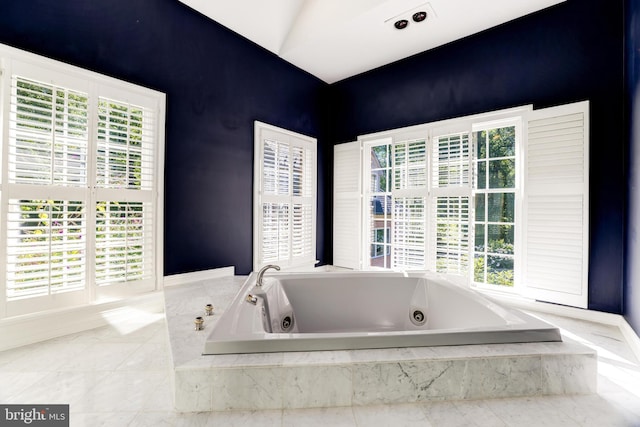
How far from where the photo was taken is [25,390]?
1.35 meters

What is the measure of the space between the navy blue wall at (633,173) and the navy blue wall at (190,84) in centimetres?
300

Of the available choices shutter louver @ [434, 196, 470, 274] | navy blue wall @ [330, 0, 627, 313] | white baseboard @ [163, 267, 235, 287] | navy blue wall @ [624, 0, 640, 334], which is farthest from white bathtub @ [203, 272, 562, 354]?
navy blue wall @ [330, 0, 627, 313]

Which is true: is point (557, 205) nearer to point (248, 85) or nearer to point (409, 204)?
point (409, 204)

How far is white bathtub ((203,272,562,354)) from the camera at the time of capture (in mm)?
1249

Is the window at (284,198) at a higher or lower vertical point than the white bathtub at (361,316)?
higher

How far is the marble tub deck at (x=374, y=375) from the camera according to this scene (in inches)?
44.2

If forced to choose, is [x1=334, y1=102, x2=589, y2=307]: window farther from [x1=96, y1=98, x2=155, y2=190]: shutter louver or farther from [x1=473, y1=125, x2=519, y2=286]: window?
[x1=96, y1=98, x2=155, y2=190]: shutter louver

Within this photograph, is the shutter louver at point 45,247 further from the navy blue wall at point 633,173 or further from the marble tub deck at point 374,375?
the navy blue wall at point 633,173

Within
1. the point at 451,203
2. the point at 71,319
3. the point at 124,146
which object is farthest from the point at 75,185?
the point at 451,203

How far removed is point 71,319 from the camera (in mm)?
1965

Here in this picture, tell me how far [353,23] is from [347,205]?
6.78 ft

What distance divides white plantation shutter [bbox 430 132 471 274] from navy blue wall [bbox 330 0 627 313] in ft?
1.23

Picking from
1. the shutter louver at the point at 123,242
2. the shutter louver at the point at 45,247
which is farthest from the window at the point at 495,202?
the shutter louver at the point at 45,247

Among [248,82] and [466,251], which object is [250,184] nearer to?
[248,82]
